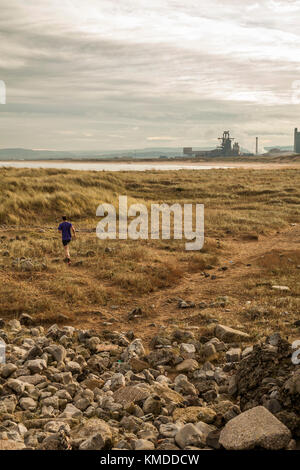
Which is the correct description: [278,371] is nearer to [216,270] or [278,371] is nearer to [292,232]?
[216,270]

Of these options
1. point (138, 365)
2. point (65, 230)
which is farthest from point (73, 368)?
point (65, 230)

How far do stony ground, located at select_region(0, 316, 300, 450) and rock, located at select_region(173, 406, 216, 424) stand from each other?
14mm

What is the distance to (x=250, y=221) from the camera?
2205 centimetres

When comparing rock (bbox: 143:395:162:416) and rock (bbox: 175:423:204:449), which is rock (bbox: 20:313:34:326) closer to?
rock (bbox: 143:395:162:416)

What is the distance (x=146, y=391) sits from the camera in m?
6.18

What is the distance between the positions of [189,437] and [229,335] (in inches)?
145

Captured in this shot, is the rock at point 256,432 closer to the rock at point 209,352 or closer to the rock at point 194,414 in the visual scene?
the rock at point 194,414

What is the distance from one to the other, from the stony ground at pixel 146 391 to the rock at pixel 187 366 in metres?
0.02

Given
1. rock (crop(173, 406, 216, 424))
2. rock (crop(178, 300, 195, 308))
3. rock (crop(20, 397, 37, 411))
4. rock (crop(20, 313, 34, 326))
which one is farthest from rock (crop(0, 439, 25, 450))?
rock (crop(178, 300, 195, 308))

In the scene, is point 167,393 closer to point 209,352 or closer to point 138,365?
point 138,365

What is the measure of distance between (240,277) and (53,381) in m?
7.66

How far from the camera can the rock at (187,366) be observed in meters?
7.26

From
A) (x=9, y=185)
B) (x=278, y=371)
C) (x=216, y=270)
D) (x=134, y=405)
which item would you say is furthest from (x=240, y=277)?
(x=9, y=185)

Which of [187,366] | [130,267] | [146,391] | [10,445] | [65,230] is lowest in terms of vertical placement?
[187,366]
